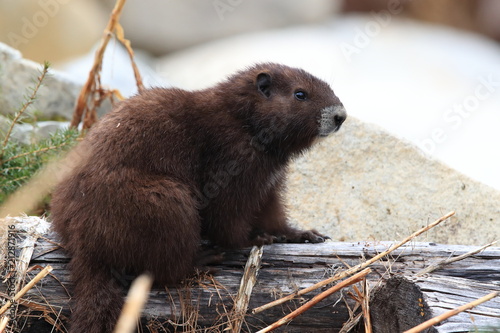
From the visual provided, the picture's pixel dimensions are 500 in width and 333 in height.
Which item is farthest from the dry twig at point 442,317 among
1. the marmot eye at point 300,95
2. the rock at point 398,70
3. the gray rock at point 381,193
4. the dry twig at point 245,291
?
the rock at point 398,70

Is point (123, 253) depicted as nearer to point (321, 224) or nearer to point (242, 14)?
point (321, 224)

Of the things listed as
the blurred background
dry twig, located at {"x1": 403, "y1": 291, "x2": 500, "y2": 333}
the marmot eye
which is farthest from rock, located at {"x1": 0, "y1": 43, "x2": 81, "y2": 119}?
dry twig, located at {"x1": 403, "y1": 291, "x2": 500, "y2": 333}

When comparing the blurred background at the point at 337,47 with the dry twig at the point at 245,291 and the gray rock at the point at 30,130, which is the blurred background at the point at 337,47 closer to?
the gray rock at the point at 30,130

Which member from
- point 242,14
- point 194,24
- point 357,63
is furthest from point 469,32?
point 194,24

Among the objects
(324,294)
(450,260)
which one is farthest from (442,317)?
(450,260)

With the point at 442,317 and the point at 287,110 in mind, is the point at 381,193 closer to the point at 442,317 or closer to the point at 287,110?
the point at 287,110
